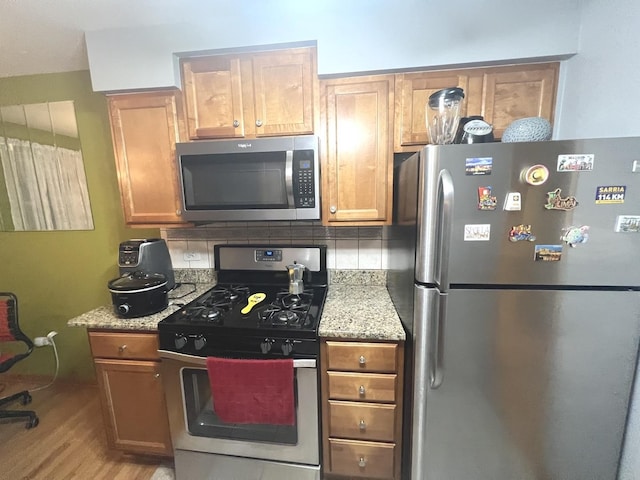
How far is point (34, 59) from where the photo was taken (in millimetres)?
1735

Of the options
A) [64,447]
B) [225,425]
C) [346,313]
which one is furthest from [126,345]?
[346,313]

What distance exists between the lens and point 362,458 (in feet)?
4.34

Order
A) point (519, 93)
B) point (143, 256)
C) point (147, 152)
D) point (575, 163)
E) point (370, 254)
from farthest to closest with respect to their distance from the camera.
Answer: point (370, 254) → point (143, 256) → point (147, 152) → point (519, 93) → point (575, 163)

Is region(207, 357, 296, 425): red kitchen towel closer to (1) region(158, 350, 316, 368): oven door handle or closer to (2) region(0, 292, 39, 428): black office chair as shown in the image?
(1) region(158, 350, 316, 368): oven door handle

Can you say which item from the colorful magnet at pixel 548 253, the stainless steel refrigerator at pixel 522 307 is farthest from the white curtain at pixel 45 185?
the colorful magnet at pixel 548 253

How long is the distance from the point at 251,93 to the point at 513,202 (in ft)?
4.50

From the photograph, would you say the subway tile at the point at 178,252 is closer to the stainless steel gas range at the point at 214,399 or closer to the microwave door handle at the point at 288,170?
the stainless steel gas range at the point at 214,399

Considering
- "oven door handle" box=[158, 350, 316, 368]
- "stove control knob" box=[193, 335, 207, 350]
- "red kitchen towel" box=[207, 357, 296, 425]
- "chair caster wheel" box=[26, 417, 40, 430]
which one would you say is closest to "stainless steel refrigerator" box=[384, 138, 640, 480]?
"oven door handle" box=[158, 350, 316, 368]

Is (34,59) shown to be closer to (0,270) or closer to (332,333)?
(0,270)

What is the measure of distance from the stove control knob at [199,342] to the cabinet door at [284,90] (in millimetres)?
1137

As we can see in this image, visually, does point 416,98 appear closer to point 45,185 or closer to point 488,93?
point 488,93

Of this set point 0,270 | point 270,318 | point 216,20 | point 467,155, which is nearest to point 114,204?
point 0,270

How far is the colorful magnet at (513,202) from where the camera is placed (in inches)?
37.0

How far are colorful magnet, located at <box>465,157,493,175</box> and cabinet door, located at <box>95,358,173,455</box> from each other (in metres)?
1.74
